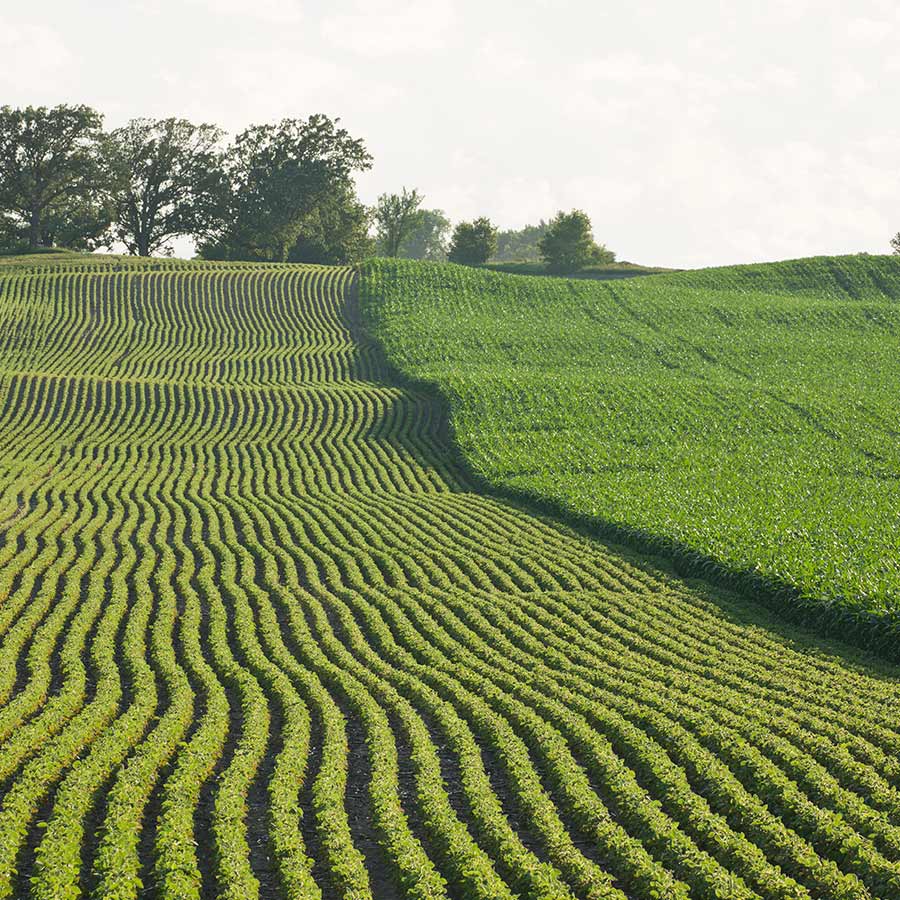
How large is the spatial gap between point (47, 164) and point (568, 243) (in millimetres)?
41195

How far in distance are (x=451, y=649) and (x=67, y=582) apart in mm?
9608

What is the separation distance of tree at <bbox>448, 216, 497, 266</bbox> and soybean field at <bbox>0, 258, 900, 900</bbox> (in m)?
60.7

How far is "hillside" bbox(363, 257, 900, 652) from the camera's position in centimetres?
2598

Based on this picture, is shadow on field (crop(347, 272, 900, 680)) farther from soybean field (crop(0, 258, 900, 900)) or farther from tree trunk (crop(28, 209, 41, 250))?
tree trunk (crop(28, 209, 41, 250))

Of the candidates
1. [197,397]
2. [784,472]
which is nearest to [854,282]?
[784,472]

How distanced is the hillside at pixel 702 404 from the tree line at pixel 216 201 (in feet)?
73.5

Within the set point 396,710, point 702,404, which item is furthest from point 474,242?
point 396,710

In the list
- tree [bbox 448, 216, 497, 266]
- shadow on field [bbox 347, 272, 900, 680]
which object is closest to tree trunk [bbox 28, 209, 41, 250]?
tree [bbox 448, 216, 497, 266]

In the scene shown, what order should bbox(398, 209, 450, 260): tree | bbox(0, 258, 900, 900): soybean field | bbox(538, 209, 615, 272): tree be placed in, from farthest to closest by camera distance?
1. bbox(398, 209, 450, 260): tree
2. bbox(538, 209, 615, 272): tree
3. bbox(0, 258, 900, 900): soybean field

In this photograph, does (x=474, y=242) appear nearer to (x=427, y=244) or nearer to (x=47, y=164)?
(x=47, y=164)

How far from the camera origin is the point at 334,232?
315ft

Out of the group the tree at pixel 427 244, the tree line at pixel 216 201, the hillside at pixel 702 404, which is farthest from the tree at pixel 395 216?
the tree at pixel 427 244

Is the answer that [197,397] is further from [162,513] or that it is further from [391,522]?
[391,522]

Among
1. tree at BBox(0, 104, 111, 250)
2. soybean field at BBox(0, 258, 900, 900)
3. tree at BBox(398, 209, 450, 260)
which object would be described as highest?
tree at BBox(398, 209, 450, 260)
